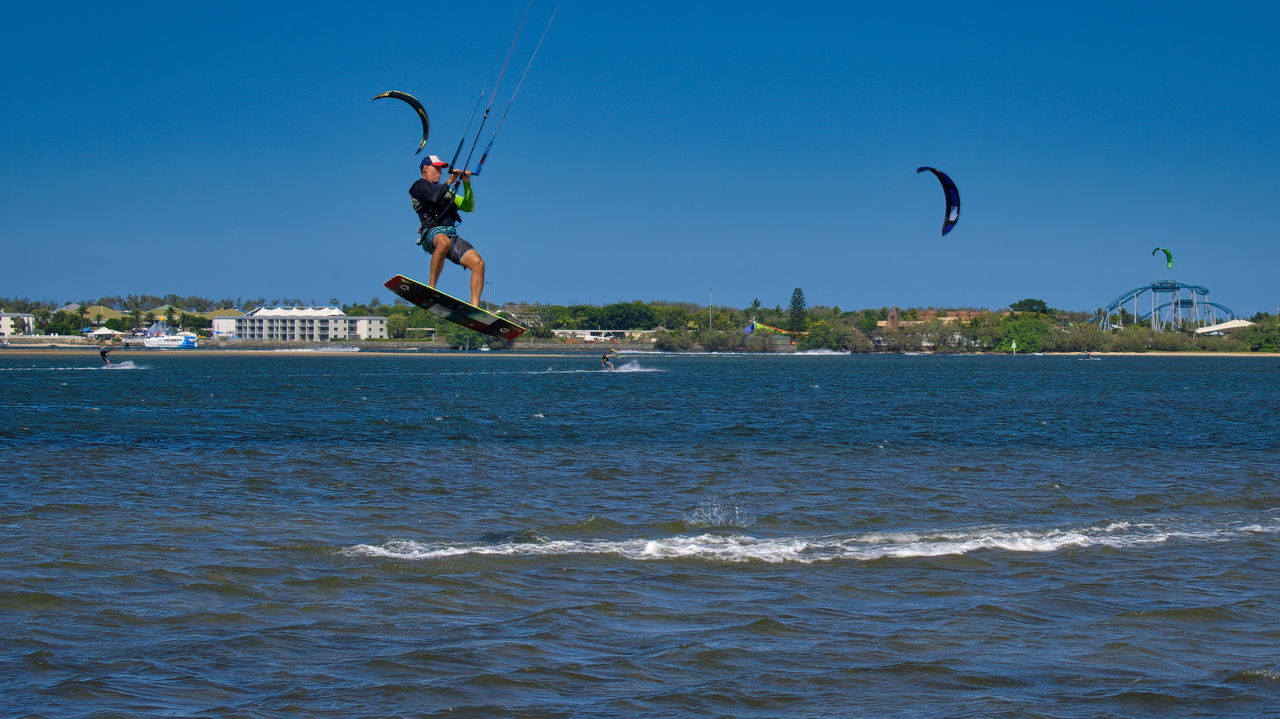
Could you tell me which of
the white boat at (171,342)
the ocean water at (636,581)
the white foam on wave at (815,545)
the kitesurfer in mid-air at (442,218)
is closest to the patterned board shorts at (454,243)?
the kitesurfer in mid-air at (442,218)

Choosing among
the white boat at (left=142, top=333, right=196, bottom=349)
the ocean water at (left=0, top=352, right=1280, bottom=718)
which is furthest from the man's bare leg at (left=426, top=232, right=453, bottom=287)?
the white boat at (left=142, top=333, right=196, bottom=349)

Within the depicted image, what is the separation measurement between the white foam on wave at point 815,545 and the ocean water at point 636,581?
0.07 meters

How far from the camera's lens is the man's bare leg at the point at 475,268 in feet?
34.4

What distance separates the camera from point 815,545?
47.1ft

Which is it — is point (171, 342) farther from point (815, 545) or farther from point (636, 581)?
point (636, 581)

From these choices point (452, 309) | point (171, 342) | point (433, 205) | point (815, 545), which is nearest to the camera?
point (433, 205)

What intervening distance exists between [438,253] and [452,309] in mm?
837

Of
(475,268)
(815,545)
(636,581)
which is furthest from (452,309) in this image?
(815,545)

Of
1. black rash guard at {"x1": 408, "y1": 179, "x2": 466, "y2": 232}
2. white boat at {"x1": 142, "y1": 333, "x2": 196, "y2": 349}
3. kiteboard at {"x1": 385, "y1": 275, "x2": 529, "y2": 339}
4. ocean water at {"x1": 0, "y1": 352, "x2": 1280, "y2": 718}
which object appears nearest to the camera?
ocean water at {"x1": 0, "y1": 352, "x2": 1280, "y2": 718}

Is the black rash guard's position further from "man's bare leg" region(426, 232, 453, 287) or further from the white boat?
the white boat

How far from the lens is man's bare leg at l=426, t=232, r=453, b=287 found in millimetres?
10422

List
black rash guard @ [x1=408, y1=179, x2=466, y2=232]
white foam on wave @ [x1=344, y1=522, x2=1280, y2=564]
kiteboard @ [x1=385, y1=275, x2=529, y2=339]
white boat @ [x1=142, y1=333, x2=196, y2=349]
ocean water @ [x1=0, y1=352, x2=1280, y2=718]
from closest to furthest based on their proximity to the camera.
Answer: ocean water @ [x1=0, y1=352, x2=1280, y2=718]
black rash guard @ [x1=408, y1=179, x2=466, y2=232]
kiteboard @ [x1=385, y1=275, x2=529, y2=339]
white foam on wave @ [x1=344, y1=522, x2=1280, y2=564]
white boat @ [x1=142, y1=333, x2=196, y2=349]

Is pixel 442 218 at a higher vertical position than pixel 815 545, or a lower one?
higher

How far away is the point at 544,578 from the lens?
12469 millimetres
